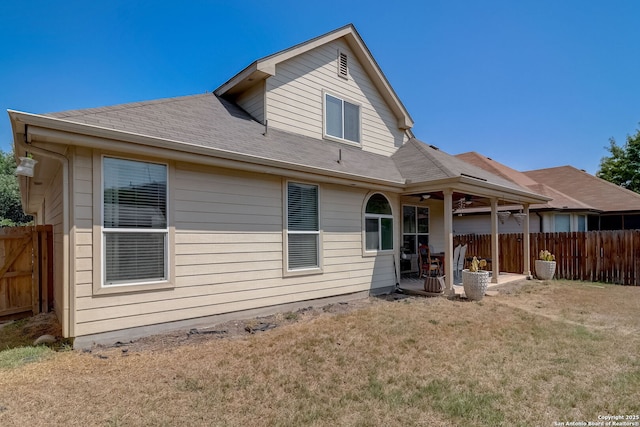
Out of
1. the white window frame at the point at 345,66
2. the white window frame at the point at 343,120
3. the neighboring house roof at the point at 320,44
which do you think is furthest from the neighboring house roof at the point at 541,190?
the white window frame at the point at 345,66

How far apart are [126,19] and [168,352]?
411 inches

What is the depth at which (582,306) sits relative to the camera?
783cm

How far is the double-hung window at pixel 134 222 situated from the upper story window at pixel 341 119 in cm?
511

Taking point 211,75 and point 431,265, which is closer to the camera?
point 431,265

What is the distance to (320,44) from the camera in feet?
30.0

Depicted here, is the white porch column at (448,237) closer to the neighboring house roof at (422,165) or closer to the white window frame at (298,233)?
the neighboring house roof at (422,165)

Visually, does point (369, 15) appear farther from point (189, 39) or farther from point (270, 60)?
point (189, 39)

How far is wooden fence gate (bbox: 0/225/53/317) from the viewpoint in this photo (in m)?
6.52

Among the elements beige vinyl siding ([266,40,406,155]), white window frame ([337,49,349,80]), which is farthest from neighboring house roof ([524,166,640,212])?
white window frame ([337,49,349,80])

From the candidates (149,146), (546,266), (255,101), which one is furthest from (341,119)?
(546,266)

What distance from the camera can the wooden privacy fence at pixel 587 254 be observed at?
11258 millimetres

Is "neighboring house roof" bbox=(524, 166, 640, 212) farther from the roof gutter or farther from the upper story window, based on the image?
the roof gutter

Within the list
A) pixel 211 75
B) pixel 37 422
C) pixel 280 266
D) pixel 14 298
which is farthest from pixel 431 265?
pixel 211 75

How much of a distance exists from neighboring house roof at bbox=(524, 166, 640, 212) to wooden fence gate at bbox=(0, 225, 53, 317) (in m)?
22.1
